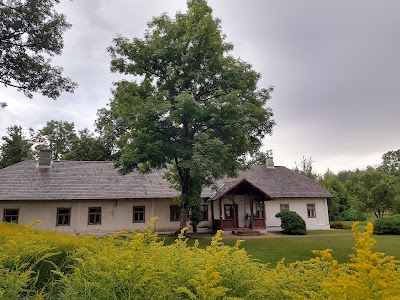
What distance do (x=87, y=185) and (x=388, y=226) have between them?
84.9 feet

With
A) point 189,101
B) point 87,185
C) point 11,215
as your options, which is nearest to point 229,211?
point 87,185

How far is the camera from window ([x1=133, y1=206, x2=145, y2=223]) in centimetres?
2523

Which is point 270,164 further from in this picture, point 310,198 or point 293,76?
point 293,76

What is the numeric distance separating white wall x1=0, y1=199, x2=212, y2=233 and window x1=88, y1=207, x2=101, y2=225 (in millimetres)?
256

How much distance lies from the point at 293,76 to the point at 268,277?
40.2 feet

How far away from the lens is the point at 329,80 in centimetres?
1410

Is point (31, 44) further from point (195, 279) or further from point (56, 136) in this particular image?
point (56, 136)

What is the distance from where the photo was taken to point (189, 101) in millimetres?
15477

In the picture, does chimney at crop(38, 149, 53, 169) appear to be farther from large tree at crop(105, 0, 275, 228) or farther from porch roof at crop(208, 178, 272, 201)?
porch roof at crop(208, 178, 272, 201)

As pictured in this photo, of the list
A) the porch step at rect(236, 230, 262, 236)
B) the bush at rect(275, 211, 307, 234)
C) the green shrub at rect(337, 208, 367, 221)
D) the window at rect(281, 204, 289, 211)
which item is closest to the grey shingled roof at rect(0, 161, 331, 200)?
the window at rect(281, 204, 289, 211)

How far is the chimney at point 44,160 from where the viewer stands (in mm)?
26219

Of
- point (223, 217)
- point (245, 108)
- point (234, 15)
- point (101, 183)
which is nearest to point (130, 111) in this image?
point (245, 108)

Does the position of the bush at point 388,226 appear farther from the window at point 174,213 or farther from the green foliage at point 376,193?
the window at point 174,213

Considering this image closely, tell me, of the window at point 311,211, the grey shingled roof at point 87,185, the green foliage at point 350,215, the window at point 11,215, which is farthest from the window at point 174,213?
the green foliage at point 350,215
